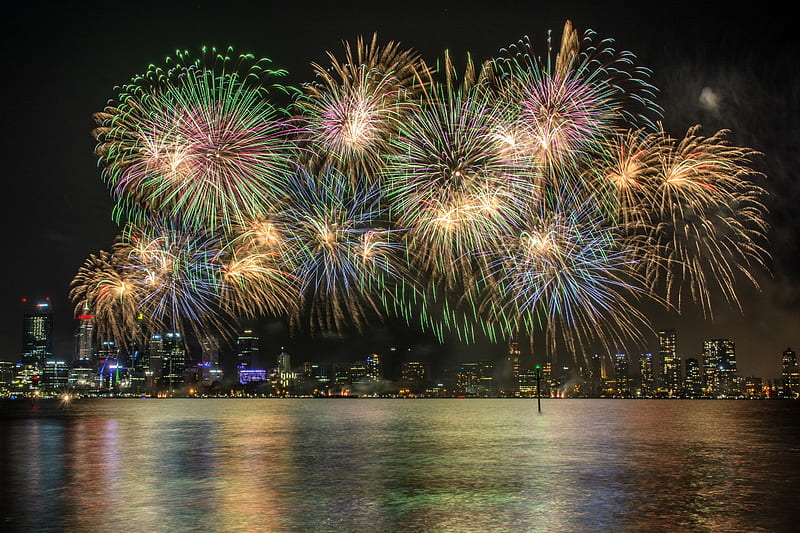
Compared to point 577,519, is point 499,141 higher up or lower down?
higher up

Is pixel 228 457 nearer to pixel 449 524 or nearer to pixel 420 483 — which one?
pixel 420 483

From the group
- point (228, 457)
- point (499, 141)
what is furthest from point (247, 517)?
point (499, 141)

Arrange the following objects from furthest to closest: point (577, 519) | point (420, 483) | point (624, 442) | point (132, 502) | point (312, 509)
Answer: point (624, 442) → point (420, 483) → point (132, 502) → point (312, 509) → point (577, 519)

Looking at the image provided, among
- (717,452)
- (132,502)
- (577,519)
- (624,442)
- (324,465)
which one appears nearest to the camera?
(577,519)

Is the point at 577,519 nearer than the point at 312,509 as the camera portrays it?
Yes

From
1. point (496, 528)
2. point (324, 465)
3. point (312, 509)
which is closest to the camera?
point (496, 528)

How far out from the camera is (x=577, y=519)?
13.7 m

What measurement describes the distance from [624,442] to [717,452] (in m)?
5.72

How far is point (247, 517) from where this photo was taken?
13.8m

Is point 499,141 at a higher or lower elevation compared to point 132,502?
higher

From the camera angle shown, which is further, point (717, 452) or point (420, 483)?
point (717, 452)

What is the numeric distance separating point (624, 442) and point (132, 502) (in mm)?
25049

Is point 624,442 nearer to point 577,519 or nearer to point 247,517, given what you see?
point 577,519

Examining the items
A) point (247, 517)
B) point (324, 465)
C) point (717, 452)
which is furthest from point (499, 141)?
point (247, 517)
